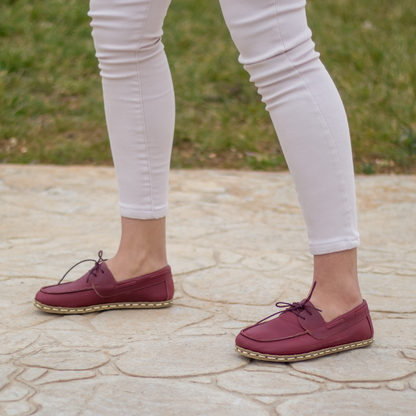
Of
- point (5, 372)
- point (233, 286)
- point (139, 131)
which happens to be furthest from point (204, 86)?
point (5, 372)

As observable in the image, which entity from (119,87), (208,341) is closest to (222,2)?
(119,87)

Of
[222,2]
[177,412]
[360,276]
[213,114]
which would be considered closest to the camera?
[177,412]

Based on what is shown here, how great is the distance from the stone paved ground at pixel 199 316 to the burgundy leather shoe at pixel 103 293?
0.09 ft

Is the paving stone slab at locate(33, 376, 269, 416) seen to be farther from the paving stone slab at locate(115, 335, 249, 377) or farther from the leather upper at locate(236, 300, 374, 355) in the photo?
the leather upper at locate(236, 300, 374, 355)

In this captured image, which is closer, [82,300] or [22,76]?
[82,300]

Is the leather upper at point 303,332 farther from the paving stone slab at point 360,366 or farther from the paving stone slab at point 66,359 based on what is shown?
the paving stone slab at point 66,359

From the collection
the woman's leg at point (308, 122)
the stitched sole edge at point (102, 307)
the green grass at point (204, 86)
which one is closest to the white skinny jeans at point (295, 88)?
the woman's leg at point (308, 122)

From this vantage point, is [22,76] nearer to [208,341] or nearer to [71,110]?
[71,110]

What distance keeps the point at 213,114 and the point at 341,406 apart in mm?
2932

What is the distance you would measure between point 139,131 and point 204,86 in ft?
9.01

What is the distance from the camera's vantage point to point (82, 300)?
144cm

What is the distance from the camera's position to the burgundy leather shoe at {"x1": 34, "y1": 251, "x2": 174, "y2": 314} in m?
1.43

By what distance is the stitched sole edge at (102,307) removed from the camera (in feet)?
4.69

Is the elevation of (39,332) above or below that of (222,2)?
below
